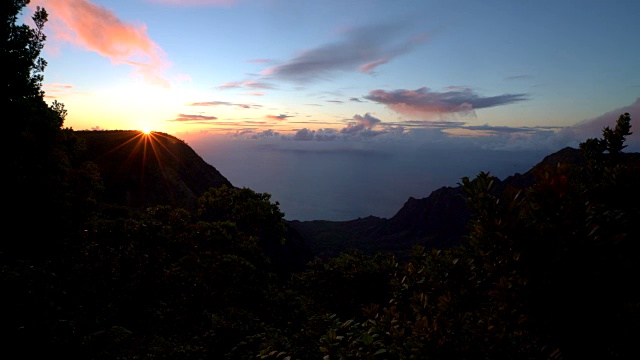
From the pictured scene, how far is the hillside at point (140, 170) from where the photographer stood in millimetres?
74688

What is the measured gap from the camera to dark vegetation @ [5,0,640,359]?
444 centimetres

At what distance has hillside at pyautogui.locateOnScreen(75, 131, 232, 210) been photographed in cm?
7469

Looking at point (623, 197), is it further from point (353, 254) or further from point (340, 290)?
point (353, 254)

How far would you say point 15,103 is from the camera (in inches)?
848

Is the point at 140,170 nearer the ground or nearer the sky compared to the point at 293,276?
nearer the sky

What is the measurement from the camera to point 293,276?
24.6 meters

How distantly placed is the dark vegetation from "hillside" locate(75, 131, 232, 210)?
5270 centimetres

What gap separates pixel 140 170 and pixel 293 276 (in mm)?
73699

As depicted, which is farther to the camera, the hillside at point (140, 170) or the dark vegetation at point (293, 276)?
the hillside at point (140, 170)

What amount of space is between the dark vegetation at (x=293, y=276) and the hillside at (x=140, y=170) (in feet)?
173

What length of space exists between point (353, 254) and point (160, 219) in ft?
46.6

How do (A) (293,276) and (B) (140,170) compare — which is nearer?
(A) (293,276)

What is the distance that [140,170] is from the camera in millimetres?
82812

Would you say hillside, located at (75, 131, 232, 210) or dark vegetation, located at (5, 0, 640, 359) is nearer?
dark vegetation, located at (5, 0, 640, 359)
